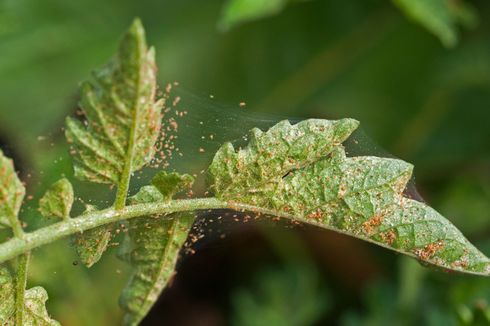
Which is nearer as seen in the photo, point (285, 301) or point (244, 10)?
point (244, 10)

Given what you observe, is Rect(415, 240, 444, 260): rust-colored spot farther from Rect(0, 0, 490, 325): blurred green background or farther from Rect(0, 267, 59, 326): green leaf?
Rect(0, 0, 490, 325): blurred green background

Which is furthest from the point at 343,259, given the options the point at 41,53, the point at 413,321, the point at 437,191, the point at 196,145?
the point at 196,145

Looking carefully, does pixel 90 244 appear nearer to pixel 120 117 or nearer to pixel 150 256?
pixel 150 256

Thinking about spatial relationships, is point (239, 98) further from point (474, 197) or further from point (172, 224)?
point (172, 224)

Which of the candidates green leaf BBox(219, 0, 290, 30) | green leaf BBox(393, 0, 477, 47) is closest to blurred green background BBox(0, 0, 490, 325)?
green leaf BBox(393, 0, 477, 47)

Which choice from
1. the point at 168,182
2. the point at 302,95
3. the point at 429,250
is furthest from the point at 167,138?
the point at 302,95

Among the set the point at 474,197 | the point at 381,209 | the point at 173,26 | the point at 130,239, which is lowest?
the point at 130,239
